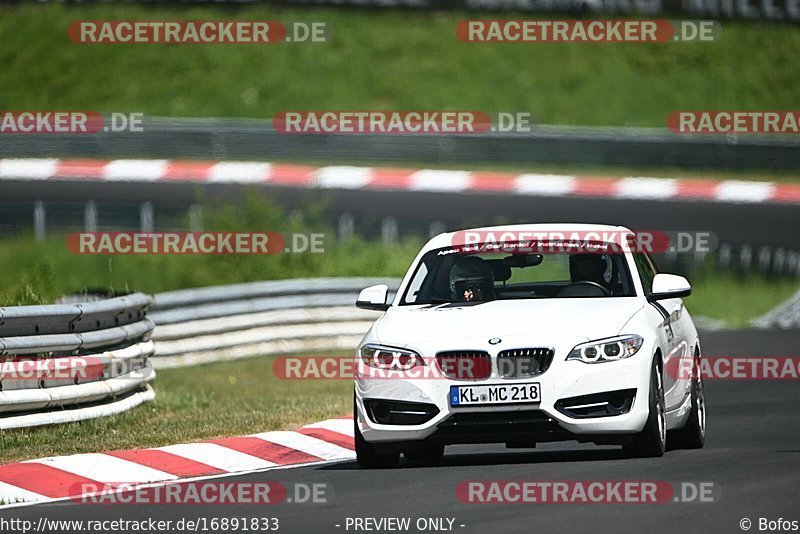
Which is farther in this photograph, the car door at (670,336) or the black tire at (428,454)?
the black tire at (428,454)

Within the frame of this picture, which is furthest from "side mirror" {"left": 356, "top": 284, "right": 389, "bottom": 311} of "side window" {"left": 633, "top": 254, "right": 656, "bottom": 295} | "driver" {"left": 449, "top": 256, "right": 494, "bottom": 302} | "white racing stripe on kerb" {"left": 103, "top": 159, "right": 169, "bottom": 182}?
"white racing stripe on kerb" {"left": 103, "top": 159, "right": 169, "bottom": 182}

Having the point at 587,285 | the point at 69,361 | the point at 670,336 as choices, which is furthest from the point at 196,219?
the point at 670,336

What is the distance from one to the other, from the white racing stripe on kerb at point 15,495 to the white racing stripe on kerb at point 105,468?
592 millimetres

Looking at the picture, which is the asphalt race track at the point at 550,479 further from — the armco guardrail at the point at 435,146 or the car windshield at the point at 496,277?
the armco guardrail at the point at 435,146

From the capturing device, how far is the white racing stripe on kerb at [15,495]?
1018 centimetres

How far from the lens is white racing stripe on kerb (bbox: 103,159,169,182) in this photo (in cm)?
2900

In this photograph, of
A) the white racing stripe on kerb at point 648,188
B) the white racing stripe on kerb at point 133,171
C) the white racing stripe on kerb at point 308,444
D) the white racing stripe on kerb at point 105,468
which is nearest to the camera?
the white racing stripe on kerb at point 105,468

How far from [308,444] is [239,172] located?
17.5m

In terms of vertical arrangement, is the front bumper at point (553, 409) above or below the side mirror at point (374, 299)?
below

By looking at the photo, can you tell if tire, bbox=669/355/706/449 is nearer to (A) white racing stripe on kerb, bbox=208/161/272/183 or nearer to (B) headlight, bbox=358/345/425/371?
(B) headlight, bbox=358/345/425/371

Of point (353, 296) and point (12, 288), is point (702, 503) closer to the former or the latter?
point (12, 288)

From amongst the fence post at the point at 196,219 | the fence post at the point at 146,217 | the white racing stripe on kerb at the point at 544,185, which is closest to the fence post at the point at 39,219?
the fence post at the point at 146,217

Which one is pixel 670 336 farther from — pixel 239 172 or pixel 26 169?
pixel 239 172

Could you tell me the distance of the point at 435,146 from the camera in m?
31.2
